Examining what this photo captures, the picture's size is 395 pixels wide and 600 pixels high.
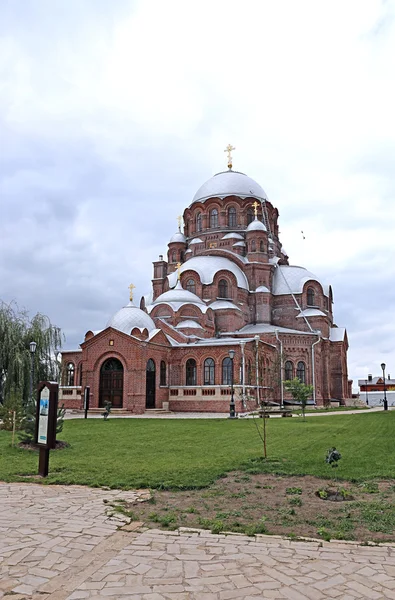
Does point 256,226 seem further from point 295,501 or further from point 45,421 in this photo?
point 295,501

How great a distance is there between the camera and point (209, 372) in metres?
34.0

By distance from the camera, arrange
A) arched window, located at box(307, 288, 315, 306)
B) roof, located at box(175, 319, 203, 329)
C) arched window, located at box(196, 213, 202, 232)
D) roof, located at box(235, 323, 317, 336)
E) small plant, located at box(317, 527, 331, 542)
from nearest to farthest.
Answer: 1. small plant, located at box(317, 527, 331, 542)
2. roof, located at box(175, 319, 203, 329)
3. roof, located at box(235, 323, 317, 336)
4. arched window, located at box(307, 288, 315, 306)
5. arched window, located at box(196, 213, 202, 232)

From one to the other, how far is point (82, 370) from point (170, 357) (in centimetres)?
599

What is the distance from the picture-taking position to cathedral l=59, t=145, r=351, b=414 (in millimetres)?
32500

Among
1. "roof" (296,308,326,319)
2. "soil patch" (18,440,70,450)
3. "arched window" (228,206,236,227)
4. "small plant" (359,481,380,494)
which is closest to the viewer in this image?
"small plant" (359,481,380,494)

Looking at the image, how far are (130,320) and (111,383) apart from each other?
4.97 meters

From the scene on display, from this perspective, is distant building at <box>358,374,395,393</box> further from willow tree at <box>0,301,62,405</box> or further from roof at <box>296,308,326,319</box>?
willow tree at <box>0,301,62,405</box>

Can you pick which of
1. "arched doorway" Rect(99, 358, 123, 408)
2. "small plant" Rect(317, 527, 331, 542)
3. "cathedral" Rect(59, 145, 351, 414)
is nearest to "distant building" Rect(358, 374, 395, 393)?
"cathedral" Rect(59, 145, 351, 414)

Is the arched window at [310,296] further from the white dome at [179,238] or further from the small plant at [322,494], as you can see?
the small plant at [322,494]

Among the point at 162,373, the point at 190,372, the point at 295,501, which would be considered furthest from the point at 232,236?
the point at 295,501

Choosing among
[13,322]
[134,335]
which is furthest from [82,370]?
[13,322]

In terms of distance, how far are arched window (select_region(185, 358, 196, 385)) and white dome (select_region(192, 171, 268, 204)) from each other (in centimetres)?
2025

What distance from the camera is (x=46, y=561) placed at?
4934 millimetres

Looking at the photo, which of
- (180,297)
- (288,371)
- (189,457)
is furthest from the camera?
(288,371)
